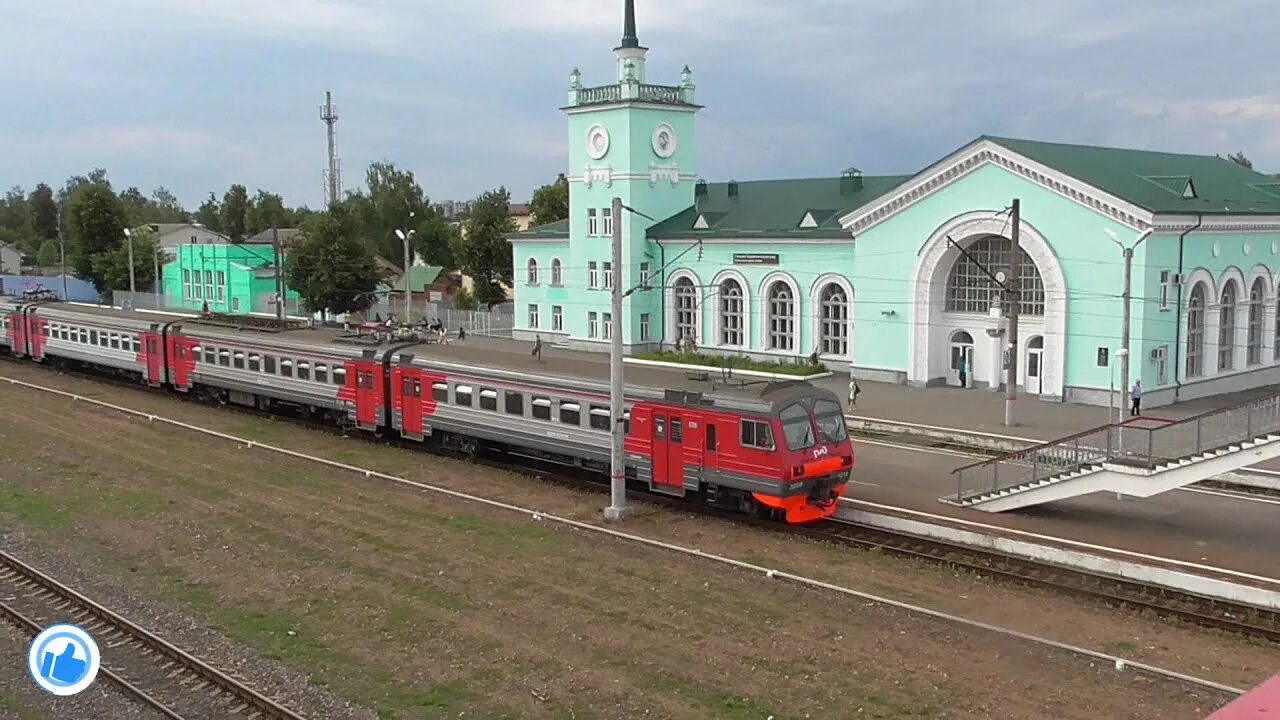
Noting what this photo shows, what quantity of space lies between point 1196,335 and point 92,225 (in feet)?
258

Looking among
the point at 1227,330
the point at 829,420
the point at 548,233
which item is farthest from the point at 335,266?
the point at 829,420

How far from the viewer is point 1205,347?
125 ft

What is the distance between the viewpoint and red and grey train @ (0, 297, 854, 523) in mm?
20016

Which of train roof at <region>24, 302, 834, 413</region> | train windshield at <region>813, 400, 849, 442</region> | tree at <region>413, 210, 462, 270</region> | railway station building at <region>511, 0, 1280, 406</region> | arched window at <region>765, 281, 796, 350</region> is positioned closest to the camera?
train windshield at <region>813, 400, 849, 442</region>

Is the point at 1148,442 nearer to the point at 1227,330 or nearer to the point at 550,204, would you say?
the point at 1227,330

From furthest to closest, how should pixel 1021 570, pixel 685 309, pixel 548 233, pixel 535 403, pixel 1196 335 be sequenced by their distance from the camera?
pixel 548 233, pixel 685 309, pixel 1196 335, pixel 535 403, pixel 1021 570

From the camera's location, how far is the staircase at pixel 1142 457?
18469 millimetres

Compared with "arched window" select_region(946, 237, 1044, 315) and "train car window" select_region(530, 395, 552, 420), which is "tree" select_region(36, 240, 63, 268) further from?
"train car window" select_region(530, 395, 552, 420)

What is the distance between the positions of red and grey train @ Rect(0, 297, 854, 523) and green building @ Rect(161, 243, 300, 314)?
116ft

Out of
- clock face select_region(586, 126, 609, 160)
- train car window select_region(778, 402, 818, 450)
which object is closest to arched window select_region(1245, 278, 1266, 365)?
clock face select_region(586, 126, 609, 160)

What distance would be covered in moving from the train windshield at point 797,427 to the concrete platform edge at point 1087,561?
2.24m

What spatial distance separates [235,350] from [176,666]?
21.6 meters

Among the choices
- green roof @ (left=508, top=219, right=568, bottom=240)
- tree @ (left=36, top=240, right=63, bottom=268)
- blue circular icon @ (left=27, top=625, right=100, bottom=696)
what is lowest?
blue circular icon @ (left=27, top=625, right=100, bottom=696)

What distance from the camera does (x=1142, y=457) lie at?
770 inches
